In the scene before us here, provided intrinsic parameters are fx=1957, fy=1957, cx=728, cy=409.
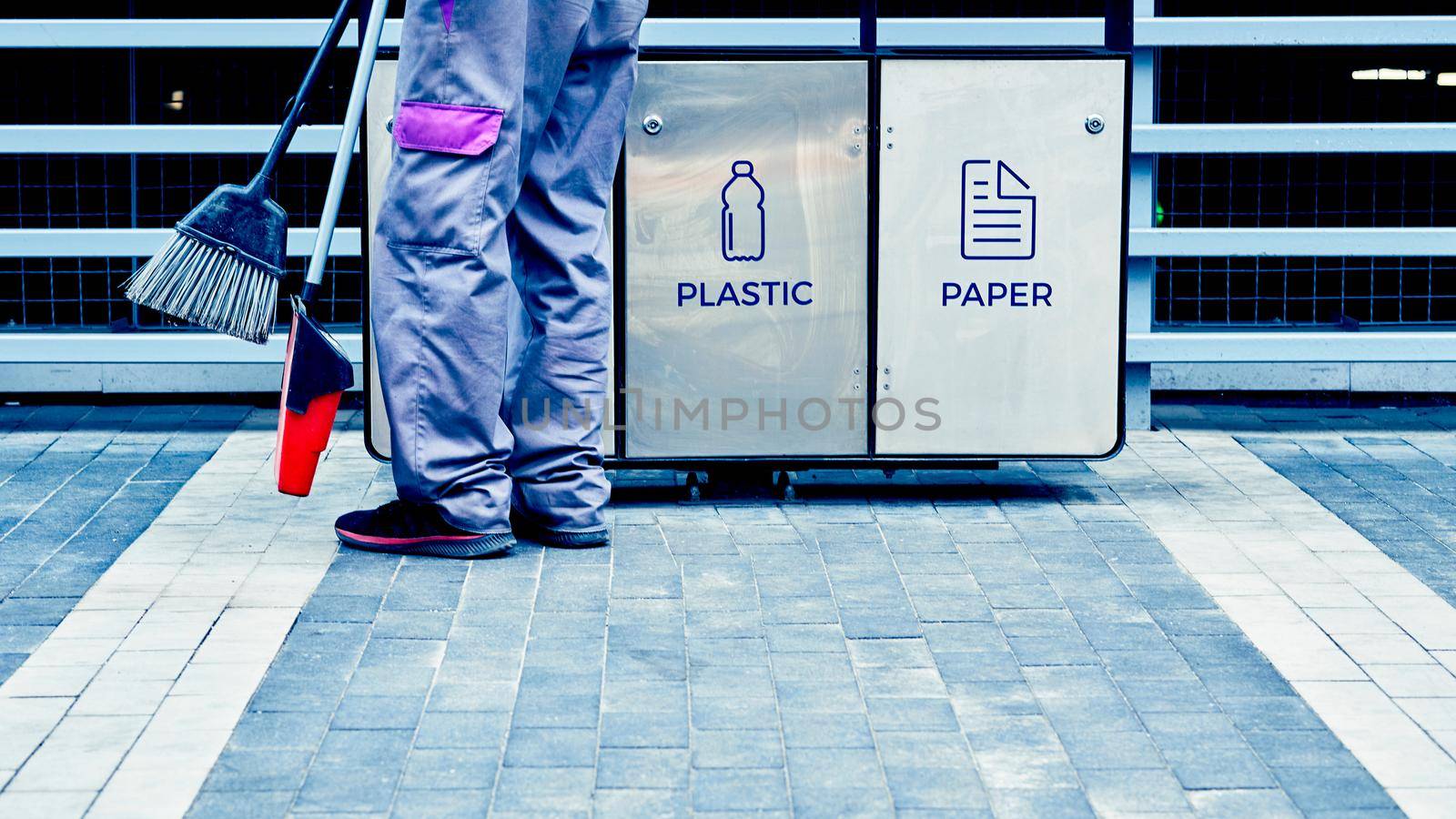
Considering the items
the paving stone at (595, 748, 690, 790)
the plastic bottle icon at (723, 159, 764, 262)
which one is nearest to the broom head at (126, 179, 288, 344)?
the plastic bottle icon at (723, 159, 764, 262)

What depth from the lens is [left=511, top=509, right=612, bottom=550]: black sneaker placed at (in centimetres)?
504

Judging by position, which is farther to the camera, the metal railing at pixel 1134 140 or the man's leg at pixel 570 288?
the metal railing at pixel 1134 140

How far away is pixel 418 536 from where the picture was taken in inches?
194

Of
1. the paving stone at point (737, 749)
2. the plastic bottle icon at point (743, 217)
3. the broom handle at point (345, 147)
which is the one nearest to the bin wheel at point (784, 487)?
the plastic bottle icon at point (743, 217)

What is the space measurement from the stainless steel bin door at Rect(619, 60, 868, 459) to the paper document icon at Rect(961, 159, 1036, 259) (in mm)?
296

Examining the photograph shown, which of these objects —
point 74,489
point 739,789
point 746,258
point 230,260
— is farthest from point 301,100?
point 739,789

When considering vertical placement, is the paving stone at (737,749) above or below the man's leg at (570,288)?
below

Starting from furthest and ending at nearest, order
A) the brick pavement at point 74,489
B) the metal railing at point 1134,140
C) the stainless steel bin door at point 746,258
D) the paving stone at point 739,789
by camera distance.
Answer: the metal railing at point 1134,140, the stainless steel bin door at point 746,258, the brick pavement at point 74,489, the paving stone at point 739,789

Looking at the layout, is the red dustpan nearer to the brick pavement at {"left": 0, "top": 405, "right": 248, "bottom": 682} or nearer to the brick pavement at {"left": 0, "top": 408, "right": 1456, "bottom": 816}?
the brick pavement at {"left": 0, "top": 408, "right": 1456, "bottom": 816}

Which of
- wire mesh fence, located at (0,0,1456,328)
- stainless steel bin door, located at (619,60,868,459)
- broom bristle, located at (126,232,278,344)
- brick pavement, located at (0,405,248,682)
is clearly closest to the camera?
brick pavement, located at (0,405,248,682)

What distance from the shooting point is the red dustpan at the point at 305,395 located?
15.9 ft

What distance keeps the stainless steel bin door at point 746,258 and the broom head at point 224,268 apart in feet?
3.34

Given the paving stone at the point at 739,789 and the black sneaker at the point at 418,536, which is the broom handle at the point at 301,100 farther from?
the paving stone at the point at 739,789

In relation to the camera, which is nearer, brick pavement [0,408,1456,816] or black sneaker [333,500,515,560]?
brick pavement [0,408,1456,816]
